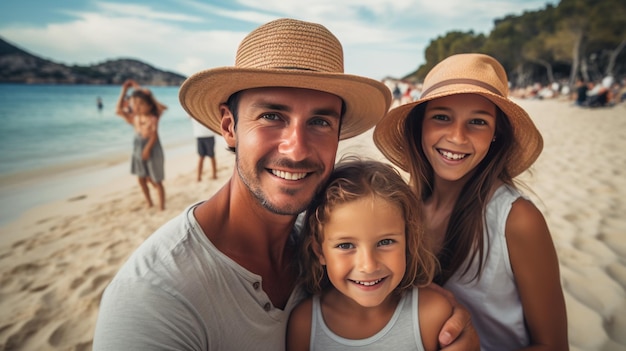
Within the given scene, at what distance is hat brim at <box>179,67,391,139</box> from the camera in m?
1.45

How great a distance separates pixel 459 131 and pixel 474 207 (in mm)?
463

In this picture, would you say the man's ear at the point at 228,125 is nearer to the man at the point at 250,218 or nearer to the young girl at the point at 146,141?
the man at the point at 250,218

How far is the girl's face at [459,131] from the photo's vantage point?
6.20 ft

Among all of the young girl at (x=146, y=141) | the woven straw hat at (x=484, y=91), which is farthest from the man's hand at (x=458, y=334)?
the young girl at (x=146, y=141)

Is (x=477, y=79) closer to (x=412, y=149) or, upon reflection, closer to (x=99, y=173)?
(x=412, y=149)

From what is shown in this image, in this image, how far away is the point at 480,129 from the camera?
1.92m

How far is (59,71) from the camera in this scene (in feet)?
259

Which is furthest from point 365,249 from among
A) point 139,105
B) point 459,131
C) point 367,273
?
point 139,105

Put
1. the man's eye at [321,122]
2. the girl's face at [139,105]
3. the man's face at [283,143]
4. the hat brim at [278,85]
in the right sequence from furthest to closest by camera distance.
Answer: the girl's face at [139,105], the man's eye at [321,122], the man's face at [283,143], the hat brim at [278,85]

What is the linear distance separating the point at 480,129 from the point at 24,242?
20.3 ft

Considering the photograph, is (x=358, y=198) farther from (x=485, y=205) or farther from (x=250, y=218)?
(x=485, y=205)

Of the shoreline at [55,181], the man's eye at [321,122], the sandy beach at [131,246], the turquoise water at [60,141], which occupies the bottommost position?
the turquoise water at [60,141]

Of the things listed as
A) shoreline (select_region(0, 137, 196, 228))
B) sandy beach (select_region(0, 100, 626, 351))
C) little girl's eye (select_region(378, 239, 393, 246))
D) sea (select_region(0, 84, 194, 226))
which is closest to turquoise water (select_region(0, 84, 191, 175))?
sea (select_region(0, 84, 194, 226))

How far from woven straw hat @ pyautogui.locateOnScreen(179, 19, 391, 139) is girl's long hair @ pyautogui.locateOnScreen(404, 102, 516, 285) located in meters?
0.88
